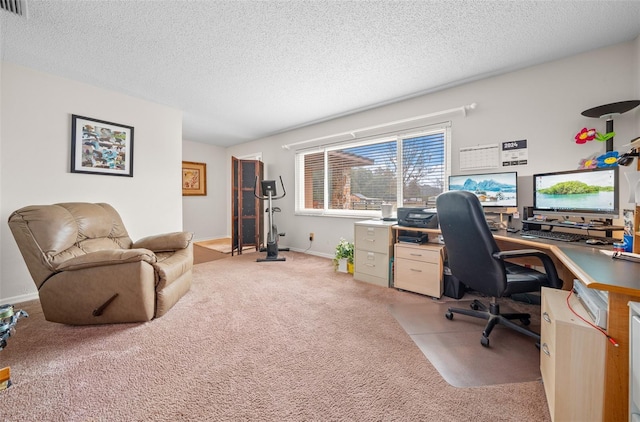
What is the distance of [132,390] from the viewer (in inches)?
50.2

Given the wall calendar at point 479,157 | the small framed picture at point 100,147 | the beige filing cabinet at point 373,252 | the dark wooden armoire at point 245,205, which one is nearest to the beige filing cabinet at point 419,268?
the beige filing cabinet at point 373,252

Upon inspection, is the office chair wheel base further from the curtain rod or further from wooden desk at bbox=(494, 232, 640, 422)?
the curtain rod

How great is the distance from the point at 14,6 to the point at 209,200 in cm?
451

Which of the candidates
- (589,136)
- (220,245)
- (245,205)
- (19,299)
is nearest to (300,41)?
(589,136)

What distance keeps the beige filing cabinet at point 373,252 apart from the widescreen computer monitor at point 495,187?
932 millimetres

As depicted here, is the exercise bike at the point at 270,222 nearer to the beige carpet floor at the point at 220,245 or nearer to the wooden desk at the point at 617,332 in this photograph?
the beige carpet floor at the point at 220,245

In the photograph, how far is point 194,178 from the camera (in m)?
5.67

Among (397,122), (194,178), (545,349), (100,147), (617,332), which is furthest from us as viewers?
(194,178)

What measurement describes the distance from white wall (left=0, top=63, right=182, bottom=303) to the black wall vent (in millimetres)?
1083

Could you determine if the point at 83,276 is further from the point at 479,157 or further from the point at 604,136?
the point at 604,136

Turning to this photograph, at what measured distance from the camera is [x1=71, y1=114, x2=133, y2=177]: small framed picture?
8.88 ft

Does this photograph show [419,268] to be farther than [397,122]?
No

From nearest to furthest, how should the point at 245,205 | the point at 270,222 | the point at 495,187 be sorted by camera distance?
the point at 495,187
the point at 270,222
the point at 245,205

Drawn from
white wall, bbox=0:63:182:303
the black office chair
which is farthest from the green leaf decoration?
white wall, bbox=0:63:182:303
